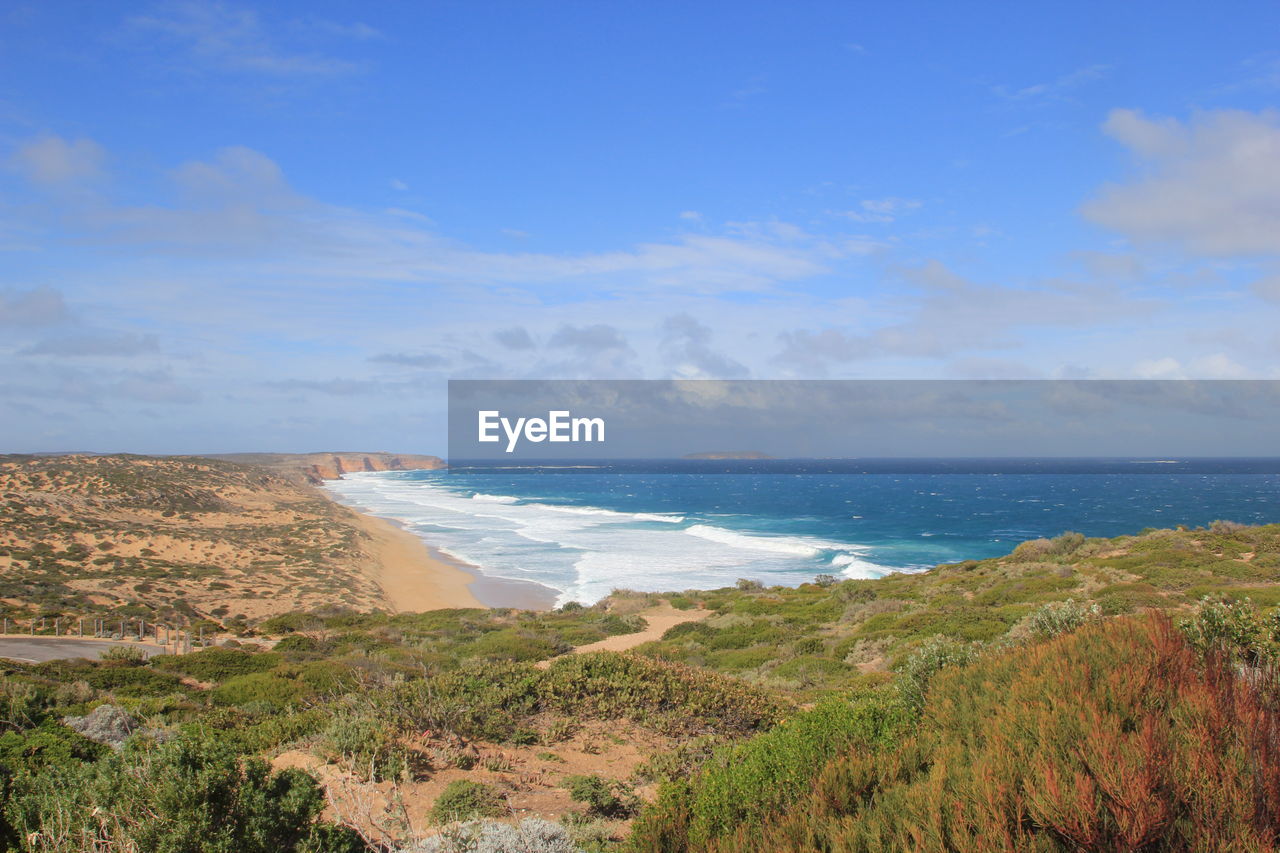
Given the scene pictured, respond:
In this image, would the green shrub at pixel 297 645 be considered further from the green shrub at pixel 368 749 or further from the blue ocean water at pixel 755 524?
the blue ocean water at pixel 755 524

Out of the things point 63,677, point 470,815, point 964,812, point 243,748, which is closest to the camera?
point 964,812

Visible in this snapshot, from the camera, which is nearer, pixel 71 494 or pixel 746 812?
pixel 746 812

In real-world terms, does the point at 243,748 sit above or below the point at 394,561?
above

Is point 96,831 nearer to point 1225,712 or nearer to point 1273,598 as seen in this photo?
point 1225,712

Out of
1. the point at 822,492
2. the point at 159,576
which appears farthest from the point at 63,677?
the point at 822,492

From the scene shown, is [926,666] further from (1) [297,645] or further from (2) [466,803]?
(1) [297,645]

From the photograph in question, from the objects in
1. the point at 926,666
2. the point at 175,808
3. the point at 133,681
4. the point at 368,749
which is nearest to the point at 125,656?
the point at 133,681

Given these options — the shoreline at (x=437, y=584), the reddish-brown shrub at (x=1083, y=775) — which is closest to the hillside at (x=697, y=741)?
the reddish-brown shrub at (x=1083, y=775)
